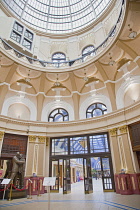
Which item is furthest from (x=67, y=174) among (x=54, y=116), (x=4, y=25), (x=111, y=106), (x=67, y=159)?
(x=4, y=25)

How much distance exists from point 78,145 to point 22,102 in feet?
22.0

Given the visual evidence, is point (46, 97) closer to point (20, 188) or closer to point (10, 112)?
point (10, 112)

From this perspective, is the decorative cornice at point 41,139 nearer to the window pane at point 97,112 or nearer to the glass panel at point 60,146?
the glass panel at point 60,146

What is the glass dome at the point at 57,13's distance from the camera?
16875 mm

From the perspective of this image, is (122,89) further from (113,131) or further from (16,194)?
(16,194)

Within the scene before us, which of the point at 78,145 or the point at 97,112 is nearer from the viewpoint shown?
the point at 78,145

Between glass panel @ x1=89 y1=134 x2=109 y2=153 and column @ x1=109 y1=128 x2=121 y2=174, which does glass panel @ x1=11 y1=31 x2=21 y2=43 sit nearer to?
glass panel @ x1=89 y1=134 x2=109 y2=153

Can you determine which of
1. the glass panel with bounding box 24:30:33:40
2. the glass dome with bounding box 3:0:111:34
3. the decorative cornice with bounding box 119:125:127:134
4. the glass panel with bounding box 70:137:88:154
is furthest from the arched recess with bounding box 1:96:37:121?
the glass dome with bounding box 3:0:111:34

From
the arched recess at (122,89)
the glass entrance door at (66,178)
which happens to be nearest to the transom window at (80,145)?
the glass entrance door at (66,178)

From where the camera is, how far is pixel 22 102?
14141mm

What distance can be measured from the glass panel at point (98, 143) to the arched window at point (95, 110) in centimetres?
210

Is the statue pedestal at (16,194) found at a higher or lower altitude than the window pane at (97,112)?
lower

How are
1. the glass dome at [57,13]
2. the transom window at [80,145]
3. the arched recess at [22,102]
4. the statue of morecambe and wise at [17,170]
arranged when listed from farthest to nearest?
1. the glass dome at [57,13]
2. the arched recess at [22,102]
3. the transom window at [80,145]
4. the statue of morecambe and wise at [17,170]

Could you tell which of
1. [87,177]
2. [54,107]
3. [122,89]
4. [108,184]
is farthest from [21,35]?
[108,184]
